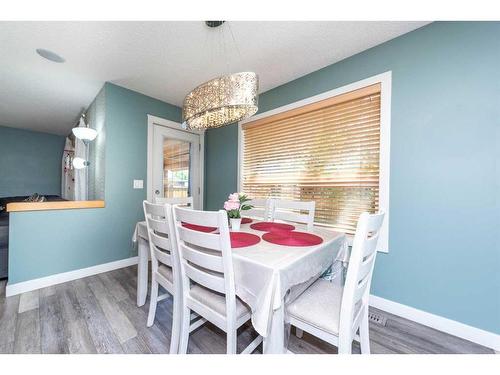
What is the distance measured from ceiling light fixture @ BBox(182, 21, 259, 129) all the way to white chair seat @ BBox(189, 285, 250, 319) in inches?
45.2

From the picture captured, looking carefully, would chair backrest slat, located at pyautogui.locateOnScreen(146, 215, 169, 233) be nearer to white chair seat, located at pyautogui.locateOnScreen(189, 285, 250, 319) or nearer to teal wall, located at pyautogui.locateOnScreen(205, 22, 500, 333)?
white chair seat, located at pyautogui.locateOnScreen(189, 285, 250, 319)

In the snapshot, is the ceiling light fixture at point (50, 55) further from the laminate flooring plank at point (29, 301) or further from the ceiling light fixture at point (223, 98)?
the laminate flooring plank at point (29, 301)

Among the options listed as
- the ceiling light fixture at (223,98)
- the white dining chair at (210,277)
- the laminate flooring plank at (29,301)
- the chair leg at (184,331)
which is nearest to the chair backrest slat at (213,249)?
the white dining chair at (210,277)

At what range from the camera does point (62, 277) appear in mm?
2197

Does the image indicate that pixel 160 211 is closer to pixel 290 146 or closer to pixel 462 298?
pixel 290 146

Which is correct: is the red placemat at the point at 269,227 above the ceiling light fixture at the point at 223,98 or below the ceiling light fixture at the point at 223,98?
below

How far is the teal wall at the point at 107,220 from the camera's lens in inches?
79.8

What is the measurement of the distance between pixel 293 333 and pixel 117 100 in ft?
10.2

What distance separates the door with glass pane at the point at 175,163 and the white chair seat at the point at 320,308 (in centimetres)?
255

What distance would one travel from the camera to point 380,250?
1777 mm

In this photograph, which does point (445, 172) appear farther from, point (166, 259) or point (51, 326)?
point (51, 326)

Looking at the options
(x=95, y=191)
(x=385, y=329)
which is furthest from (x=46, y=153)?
(x=385, y=329)

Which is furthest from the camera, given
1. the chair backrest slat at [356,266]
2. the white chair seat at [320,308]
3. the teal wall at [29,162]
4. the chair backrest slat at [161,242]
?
the teal wall at [29,162]
